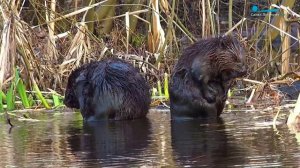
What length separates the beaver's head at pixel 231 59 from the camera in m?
→ 7.47

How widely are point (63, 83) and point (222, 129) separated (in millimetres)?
4466

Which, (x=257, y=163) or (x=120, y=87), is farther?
(x=120, y=87)

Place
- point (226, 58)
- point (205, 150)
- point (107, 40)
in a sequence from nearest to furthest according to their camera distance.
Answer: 1. point (205, 150)
2. point (226, 58)
3. point (107, 40)

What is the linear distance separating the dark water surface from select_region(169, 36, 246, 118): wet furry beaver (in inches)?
7.4

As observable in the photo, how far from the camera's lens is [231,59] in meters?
7.48

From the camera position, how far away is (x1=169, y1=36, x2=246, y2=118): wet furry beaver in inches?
295

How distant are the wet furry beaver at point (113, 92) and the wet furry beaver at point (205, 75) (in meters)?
0.57

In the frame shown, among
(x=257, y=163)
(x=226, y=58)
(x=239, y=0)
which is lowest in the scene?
(x=257, y=163)

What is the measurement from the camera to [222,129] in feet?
21.9

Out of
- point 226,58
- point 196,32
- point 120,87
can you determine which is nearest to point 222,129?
point 226,58

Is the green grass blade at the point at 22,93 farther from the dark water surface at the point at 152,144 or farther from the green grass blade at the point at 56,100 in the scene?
the dark water surface at the point at 152,144

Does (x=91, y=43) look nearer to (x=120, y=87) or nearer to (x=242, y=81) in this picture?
(x=242, y=81)

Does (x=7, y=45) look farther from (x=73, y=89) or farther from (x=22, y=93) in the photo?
(x=73, y=89)

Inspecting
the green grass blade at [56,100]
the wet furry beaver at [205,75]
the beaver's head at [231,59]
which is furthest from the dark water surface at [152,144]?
the green grass blade at [56,100]
